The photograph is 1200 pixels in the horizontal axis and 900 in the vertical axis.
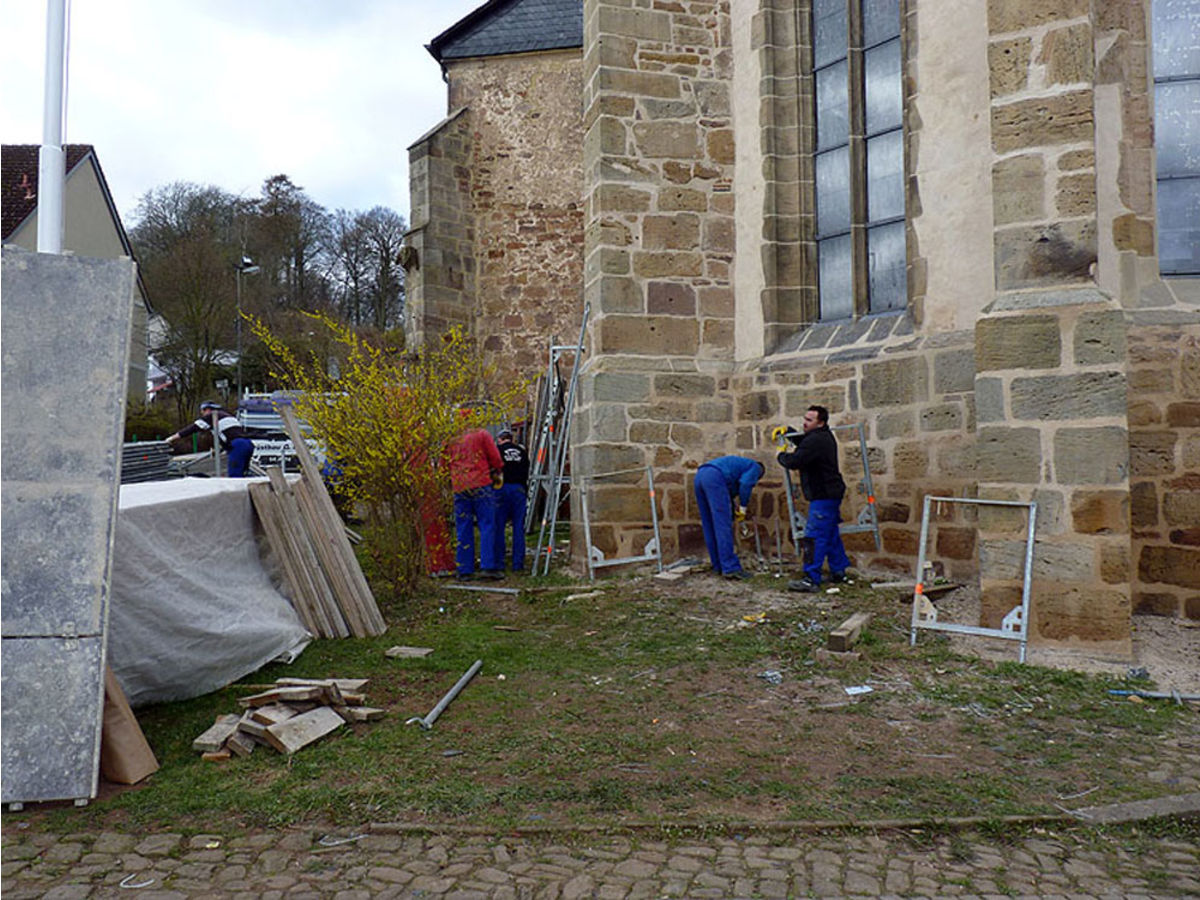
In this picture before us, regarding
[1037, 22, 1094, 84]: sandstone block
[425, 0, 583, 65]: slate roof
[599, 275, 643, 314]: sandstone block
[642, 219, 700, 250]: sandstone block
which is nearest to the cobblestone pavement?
[1037, 22, 1094, 84]: sandstone block

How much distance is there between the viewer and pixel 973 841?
10.9 ft

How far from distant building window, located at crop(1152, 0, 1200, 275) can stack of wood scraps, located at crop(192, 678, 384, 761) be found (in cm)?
590

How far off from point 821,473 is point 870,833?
14.7 ft

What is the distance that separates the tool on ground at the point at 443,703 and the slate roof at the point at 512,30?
1381cm

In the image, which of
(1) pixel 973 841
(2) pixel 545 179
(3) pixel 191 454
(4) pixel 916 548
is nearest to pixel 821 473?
(4) pixel 916 548

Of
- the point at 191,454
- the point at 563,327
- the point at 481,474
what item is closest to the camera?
the point at 481,474

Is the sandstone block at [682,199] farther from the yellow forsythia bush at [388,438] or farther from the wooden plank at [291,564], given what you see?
the wooden plank at [291,564]

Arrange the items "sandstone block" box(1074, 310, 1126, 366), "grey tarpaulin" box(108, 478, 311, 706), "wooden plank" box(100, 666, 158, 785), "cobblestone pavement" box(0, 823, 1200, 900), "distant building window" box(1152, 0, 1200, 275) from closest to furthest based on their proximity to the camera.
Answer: "cobblestone pavement" box(0, 823, 1200, 900) < "wooden plank" box(100, 666, 158, 785) < "grey tarpaulin" box(108, 478, 311, 706) < "sandstone block" box(1074, 310, 1126, 366) < "distant building window" box(1152, 0, 1200, 275)

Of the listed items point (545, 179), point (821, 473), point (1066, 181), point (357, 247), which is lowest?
point (821, 473)

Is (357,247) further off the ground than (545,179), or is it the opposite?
(357,247)

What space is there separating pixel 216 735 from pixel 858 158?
717 centimetres

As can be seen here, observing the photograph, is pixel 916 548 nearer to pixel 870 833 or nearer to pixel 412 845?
pixel 870 833

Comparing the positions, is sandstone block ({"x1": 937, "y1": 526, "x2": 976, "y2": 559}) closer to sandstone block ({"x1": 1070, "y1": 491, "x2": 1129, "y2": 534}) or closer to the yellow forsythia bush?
sandstone block ({"x1": 1070, "y1": 491, "x2": 1129, "y2": 534})

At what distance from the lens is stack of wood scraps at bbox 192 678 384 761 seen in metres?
4.29
